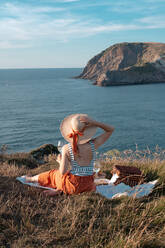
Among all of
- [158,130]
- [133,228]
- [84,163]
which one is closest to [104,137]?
[84,163]

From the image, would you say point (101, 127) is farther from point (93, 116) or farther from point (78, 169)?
point (93, 116)

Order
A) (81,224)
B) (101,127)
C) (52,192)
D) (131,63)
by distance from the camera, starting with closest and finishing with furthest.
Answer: (81,224)
(52,192)
(101,127)
(131,63)

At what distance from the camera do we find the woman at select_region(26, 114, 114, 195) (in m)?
4.50

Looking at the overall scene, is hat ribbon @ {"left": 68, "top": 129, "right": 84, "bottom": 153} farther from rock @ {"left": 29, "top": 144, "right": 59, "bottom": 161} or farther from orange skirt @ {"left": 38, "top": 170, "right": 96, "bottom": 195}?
rock @ {"left": 29, "top": 144, "right": 59, "bottom": 161}

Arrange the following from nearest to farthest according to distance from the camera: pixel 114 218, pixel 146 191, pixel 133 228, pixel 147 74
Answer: pixel 133 228
pixel 114 218
pixel 146 191
pixel 147 74

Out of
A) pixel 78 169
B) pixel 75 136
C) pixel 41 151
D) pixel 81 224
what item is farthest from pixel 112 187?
pixel 41 151

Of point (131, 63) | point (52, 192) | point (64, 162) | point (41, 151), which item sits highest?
point (131, 63)

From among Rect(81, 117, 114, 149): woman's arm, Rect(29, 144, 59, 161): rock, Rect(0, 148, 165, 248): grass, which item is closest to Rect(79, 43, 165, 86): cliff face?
Rect(29, 144, 59, 161): rock

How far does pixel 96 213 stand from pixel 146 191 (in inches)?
53.4

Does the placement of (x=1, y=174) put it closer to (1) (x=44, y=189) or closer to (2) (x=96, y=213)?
(1) (x=44, y=189)

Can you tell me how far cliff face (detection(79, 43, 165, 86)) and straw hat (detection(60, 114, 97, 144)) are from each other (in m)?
116

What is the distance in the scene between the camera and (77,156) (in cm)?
465

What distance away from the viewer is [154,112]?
196 ft

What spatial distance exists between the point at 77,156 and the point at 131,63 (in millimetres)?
171543
